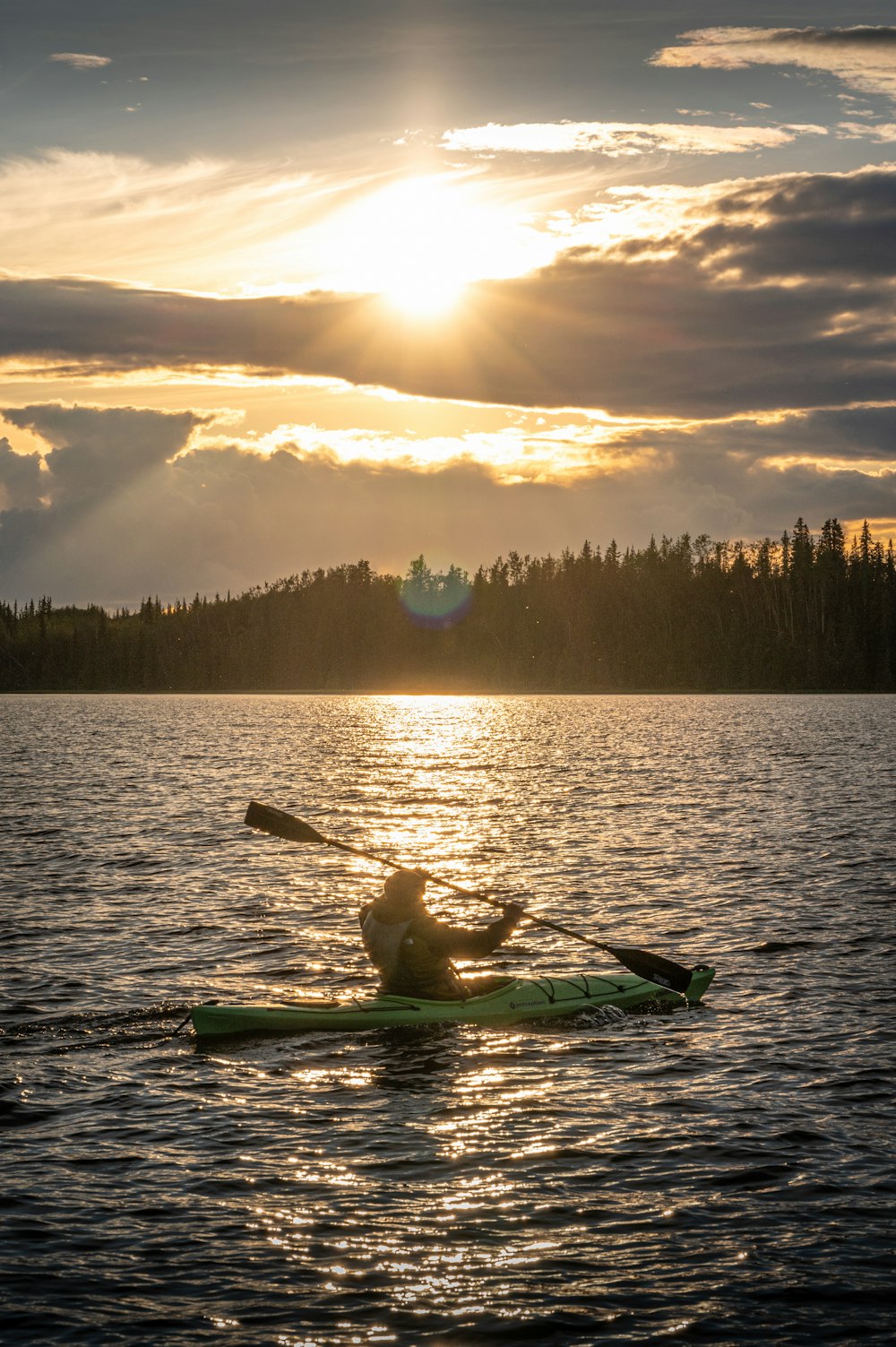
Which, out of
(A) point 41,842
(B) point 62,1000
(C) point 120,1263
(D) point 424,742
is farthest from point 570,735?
(C) point 120,1263

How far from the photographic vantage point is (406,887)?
1547 cm

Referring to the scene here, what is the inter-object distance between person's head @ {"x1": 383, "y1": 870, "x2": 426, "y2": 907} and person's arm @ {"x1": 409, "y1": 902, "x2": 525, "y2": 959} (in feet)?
1.03

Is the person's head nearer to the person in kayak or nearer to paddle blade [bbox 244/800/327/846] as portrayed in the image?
the person in kayak

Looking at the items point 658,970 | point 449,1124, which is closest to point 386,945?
point 449,1124

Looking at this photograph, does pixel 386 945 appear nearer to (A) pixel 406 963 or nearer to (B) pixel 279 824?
(A) pixel 406 963

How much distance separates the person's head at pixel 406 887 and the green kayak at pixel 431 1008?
4.21 ft

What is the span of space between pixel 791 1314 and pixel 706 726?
→ 329 ft

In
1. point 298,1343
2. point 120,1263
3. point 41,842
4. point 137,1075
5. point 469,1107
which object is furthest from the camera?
point 41,842

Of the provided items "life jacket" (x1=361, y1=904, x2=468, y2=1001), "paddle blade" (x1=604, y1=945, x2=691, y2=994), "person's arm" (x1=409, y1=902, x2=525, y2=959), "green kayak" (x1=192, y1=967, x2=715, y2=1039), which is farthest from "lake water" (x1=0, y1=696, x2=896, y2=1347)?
"person's arm" (x1=409, y1=902, x2=525, y2=959)

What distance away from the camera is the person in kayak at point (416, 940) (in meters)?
15.5

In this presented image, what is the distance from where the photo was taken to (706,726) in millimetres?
107688

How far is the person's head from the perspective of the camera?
1546 centimetres

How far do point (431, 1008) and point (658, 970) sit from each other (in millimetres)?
3080

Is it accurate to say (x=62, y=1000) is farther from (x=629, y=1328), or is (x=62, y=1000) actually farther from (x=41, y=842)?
(x=41, y=842)
